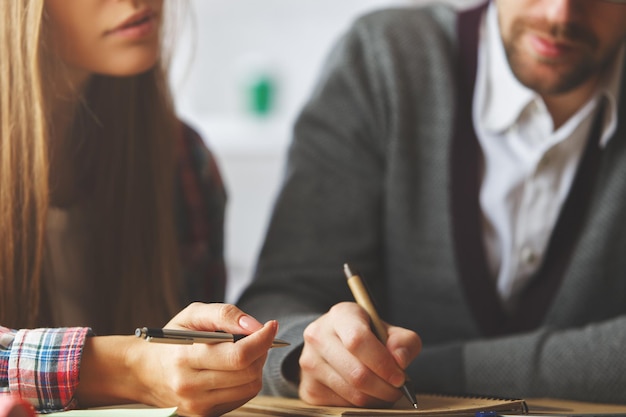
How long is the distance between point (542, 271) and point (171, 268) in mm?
479

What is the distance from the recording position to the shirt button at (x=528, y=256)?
1155 millimetres

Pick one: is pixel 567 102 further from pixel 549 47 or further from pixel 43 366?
pixel 43 366

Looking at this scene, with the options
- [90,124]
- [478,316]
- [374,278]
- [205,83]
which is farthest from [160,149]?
[205,83]

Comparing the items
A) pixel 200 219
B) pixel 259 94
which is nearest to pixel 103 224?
pixel 200 219

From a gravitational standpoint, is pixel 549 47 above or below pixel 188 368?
above

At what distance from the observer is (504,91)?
3.96 ft

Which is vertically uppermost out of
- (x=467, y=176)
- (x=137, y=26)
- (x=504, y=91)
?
(x=137, y=26)

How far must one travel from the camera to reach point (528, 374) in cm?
95

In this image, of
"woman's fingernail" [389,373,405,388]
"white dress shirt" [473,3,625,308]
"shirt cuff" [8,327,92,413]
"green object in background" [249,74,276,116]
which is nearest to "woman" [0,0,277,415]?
"shirt cuff" [8,327,92,413]

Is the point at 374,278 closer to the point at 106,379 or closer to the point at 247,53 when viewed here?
the point at 106,379

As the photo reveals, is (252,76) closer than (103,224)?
No

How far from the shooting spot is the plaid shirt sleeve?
27.3 inches

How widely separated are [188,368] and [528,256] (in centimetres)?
60

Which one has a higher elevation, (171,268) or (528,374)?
(171,268)
